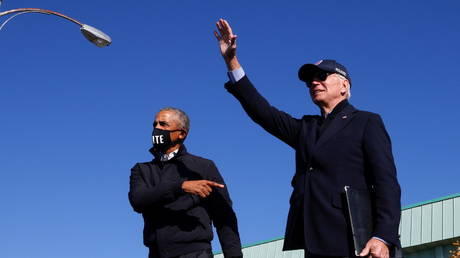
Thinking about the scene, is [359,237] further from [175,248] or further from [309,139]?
[175,248]

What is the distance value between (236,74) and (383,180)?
124cm

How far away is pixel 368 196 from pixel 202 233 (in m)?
1.76

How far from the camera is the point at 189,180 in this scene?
5941 millimetres

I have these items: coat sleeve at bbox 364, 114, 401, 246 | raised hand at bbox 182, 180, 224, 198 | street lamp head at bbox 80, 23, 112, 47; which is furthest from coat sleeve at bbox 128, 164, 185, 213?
street lamp head at bbox 80, 23, 112, 47

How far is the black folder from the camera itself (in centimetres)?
416

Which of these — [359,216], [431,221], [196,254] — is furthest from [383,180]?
[431,221]

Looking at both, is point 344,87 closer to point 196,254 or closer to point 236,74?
point 236,74

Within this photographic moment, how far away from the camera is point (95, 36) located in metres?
12.2

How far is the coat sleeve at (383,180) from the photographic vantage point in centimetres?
420

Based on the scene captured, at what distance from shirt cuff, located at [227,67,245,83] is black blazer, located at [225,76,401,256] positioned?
1.8 inches

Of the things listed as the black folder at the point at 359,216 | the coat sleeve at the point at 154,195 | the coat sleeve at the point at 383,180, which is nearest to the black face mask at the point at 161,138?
the coat sleeve at the point at 154,195

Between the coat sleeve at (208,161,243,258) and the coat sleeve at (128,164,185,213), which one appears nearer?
the coat sleeve at (128,164,185,213)

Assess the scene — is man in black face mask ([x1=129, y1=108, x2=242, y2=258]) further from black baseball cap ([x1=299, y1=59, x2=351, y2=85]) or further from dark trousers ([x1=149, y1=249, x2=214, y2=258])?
black baseball cap ([x1=299, y1=59, x2=351, y2=85])

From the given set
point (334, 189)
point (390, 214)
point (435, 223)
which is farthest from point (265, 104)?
point (435, 223)
